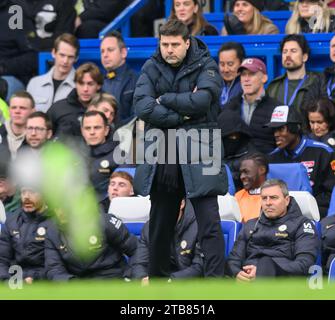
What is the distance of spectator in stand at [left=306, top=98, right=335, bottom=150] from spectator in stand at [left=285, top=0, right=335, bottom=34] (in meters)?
1.70

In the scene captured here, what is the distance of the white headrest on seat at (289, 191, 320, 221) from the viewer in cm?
1042

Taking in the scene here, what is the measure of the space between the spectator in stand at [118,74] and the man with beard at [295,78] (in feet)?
4.92

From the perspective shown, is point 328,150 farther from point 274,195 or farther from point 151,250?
point 151,250

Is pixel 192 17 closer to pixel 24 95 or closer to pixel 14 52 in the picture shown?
pixel 24 95

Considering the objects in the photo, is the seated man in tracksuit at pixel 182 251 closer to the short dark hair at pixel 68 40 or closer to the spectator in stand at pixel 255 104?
the spectator in stand at pixel 255 104

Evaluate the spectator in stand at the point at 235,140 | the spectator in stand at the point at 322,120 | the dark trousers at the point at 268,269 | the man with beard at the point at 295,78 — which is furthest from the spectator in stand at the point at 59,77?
the dark trousers at the point at 268,269

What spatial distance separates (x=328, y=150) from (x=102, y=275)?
241 cm

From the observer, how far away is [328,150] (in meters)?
11.4

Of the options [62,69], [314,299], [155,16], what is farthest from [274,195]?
[155,16]

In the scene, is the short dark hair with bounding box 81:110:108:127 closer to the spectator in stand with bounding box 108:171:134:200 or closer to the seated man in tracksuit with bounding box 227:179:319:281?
the spectator in stand with bounding box 108:171:134:200

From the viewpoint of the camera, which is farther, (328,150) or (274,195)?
(328,150)

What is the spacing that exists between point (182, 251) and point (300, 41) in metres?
3.29

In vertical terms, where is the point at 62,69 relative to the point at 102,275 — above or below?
above

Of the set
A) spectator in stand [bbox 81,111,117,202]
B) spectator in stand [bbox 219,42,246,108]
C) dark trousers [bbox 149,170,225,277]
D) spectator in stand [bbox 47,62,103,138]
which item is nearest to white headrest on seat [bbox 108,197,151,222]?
spectator in stand [bbox 81,111,117,202]
